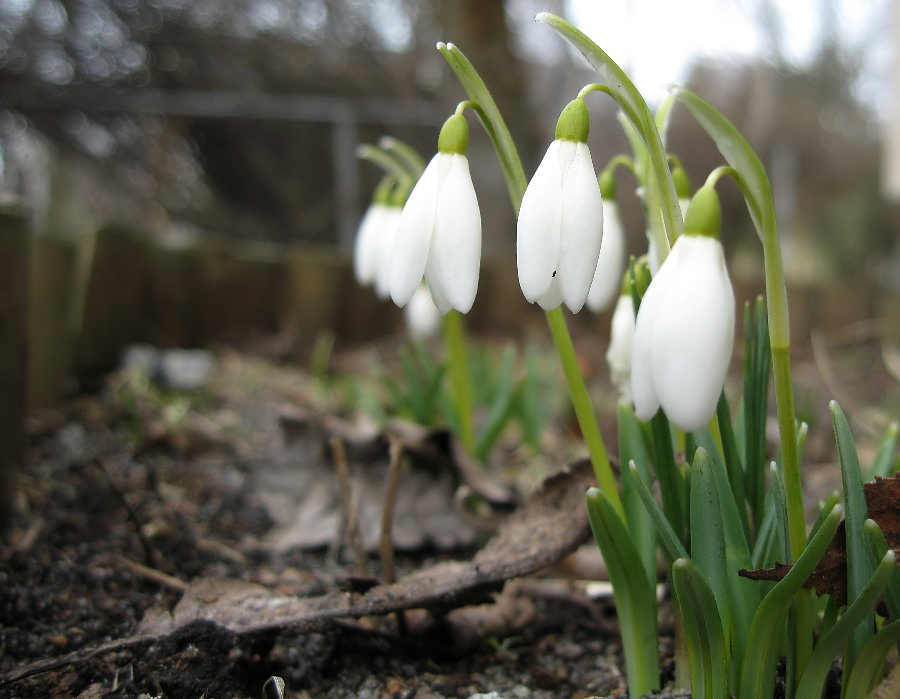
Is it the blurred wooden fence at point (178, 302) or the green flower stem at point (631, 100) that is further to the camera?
the blurred wooden fence at point (178, 302)

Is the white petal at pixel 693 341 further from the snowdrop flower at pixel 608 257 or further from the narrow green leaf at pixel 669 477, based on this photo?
the snowdrop flower at pixel 608 257

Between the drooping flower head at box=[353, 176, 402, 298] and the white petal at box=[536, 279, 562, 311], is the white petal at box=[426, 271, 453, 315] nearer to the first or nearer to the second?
the white petal at box=[536, 279, 562, 311]

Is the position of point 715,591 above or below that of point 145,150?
below

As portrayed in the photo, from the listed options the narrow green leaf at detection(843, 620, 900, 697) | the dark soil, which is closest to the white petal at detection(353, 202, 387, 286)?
the dark soil

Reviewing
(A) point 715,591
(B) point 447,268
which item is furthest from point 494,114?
(A) point 715,591

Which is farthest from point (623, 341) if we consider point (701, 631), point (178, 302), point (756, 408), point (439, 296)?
point (178, 302)

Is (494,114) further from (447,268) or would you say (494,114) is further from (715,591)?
(715,591)

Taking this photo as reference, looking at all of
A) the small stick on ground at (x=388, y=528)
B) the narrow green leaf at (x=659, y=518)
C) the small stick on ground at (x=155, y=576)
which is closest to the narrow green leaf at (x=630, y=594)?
the narrow green leaf at (x=659, y=518)
